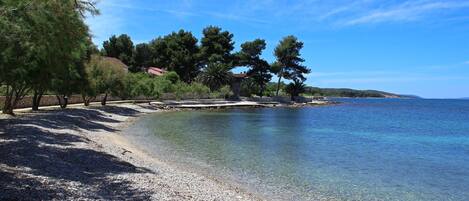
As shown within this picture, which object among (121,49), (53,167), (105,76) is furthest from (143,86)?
(53,167)

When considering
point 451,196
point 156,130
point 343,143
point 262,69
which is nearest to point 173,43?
point 262,69

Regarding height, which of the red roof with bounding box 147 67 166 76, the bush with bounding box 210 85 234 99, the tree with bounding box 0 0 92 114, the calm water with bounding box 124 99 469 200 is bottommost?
the calm water with bounding box 124 99 469 200

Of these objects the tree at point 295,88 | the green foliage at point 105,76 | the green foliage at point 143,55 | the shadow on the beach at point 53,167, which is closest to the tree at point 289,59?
the tree at point 295,88

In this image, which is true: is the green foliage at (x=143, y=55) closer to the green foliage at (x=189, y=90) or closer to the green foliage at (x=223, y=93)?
the green foliage at (x=223, y=93)

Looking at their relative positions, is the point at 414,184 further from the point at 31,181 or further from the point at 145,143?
the point at 145,143

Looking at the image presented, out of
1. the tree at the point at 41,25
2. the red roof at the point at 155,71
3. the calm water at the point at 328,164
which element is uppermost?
the red roof at the point at 155,71

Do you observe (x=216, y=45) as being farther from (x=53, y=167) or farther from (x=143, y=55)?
(x=53, y=167)

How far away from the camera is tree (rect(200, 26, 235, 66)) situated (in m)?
117

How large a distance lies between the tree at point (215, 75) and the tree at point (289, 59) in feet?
60.8

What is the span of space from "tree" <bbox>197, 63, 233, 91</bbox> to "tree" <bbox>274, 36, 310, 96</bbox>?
729 inches

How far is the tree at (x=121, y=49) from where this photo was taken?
123 m

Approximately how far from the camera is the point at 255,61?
12162 cm

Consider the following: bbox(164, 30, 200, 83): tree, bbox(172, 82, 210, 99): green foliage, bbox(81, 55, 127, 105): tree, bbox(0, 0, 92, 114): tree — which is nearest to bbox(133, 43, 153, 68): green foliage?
bbox(164, 30, 200, 83): tree

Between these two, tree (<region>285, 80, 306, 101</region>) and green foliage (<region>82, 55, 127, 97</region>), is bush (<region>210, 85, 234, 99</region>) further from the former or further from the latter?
green foliage (<region>82, 55, 127, 97</region>)
